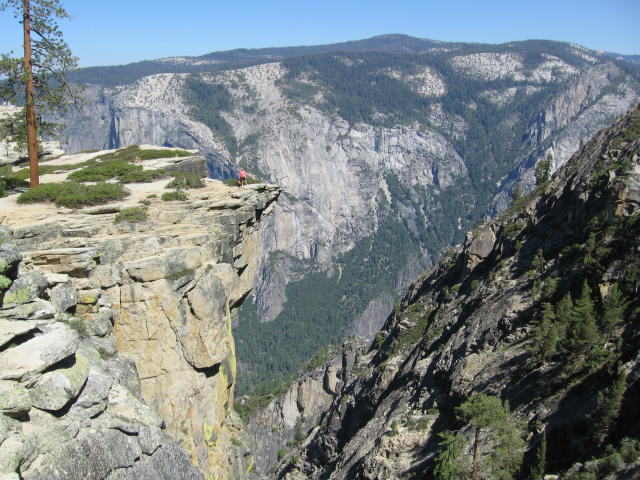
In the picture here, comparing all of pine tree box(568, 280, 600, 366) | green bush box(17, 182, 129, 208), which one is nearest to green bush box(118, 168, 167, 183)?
green bush box(17, 182, 129, 208)

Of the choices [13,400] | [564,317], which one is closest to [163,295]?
[13,400]

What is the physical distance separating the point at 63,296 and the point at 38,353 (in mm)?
5551

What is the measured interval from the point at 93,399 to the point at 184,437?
11.4 metres

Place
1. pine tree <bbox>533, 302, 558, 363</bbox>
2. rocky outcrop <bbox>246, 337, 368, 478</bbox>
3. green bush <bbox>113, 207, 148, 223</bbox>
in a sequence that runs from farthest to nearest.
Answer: rocky outcrop <bbox>246, 337, 368, 478</bbox> < pine tree <bbox>533, 302, 558, 363</bbox> < green bush <bbox>113, 207, 148, 223</bbox>

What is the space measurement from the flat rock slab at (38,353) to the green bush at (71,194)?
14.8 m

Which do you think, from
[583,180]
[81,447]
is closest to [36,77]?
[81,447]

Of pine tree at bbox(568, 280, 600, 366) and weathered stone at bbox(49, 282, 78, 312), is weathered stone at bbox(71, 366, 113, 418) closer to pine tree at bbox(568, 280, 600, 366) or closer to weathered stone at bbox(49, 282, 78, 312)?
weathered stone at bbox(49, 282, 78, 312)

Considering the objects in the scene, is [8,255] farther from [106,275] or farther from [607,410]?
[607,410]

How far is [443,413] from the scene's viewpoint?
1519 inches

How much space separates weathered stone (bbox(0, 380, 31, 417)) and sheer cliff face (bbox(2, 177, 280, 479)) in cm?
546

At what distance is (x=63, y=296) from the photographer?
21125 mm

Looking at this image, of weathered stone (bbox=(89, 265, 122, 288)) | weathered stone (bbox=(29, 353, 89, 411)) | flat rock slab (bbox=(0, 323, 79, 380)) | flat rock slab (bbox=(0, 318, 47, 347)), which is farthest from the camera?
weathered stone (bbox=(89, 265, 122, 288))

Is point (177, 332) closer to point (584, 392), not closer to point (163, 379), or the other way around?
point (163, 379)

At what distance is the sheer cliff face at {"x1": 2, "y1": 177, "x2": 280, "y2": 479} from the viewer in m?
23.6
